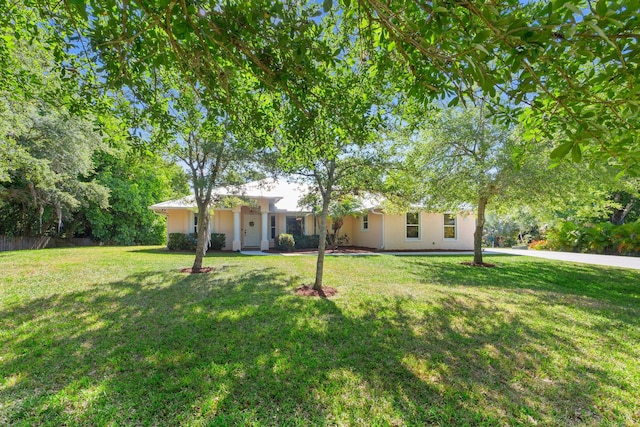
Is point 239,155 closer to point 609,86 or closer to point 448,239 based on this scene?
point 609,86

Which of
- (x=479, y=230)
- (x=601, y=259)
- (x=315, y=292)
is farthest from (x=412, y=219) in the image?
(x=315, y=292)

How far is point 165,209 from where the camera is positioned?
17125 millimetres

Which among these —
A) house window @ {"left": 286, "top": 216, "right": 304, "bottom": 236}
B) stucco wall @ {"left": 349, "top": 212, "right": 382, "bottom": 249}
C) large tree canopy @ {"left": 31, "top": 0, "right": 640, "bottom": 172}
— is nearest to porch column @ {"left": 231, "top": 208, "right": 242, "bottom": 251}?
house window @ {"left": 286, "top": 216, "right": 304, "bottom": 236}

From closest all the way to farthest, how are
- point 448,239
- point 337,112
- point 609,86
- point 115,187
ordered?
point 609,86
point 337,112
point 448,239
point 115,187

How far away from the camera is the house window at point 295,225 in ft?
63.0

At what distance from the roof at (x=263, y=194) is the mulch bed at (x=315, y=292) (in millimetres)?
2860

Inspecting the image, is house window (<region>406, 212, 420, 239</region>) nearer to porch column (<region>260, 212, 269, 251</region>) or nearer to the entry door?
porch column (<region>260, 212, 269, 251</region>)

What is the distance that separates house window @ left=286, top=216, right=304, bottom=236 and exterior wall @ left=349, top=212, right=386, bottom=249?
3735 millimetres

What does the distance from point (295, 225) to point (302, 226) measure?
51 cm

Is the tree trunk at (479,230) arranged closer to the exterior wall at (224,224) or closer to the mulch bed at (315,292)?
the mulch bed at (315,292)

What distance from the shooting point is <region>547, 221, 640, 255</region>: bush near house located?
591 inches

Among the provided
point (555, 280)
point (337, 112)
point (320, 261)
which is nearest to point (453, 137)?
point (555, 280)

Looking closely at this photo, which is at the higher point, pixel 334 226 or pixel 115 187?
pixel 115 187

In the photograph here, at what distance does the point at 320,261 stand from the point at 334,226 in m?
11.3
